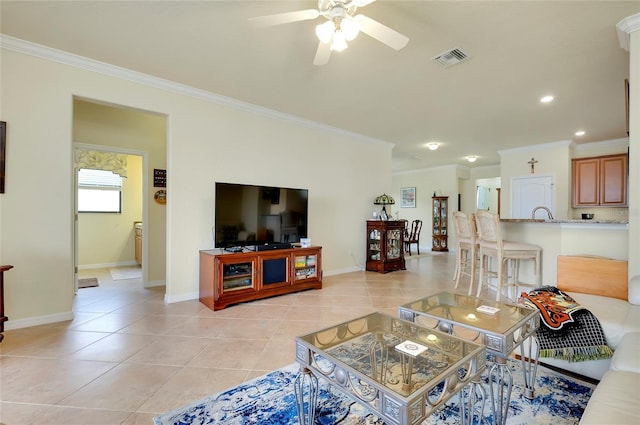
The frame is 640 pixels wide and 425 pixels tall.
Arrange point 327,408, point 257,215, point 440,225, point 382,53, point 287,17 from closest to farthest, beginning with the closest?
point 327,408 → point 287,17 → point 382,53 → point 257,215 → point 440,225

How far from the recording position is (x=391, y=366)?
4.04 ft

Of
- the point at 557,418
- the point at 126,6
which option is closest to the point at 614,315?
the point at 557,418

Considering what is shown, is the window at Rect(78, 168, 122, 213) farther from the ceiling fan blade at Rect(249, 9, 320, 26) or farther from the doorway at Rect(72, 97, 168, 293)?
the ceiling fan blade at Rect(249, 9, 320, 26)

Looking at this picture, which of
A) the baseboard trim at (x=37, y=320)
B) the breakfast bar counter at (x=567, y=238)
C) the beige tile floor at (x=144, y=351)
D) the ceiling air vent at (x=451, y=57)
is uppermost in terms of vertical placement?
the ceiling air vent at (x=451, y=57)

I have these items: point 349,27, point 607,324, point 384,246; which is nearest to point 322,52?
point 349,27

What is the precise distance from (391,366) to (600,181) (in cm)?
667

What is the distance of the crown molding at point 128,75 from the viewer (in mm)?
2506

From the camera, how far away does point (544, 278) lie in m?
3.07

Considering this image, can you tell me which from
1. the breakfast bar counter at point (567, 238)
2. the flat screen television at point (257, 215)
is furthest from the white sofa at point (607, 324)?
the flat screen television at point (257, 215)

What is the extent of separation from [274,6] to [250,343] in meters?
2.62

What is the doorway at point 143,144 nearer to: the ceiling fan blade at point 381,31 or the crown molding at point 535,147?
the ceiling fan blade at point 381,31

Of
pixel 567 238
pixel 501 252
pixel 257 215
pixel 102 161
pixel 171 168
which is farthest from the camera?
pixel 102 161

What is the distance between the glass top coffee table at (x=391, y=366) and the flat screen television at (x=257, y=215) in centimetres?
216

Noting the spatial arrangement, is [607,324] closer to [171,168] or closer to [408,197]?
[171,168]
